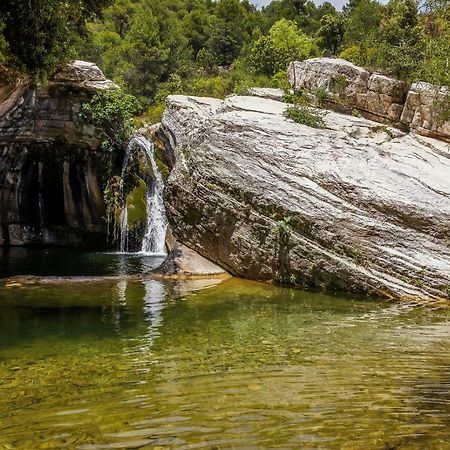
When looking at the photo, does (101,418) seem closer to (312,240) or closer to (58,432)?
(58,432)

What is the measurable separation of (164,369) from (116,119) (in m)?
19.9

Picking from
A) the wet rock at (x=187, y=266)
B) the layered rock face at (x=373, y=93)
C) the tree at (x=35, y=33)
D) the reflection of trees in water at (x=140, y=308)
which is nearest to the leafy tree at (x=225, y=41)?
the layered rock face at (x=373, y=93)

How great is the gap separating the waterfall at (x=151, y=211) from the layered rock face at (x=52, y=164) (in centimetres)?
216

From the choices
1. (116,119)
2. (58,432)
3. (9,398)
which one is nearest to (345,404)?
(58,432)

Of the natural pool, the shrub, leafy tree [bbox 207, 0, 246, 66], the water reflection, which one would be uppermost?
leafy tree [bbox 207, 0, 246, 66]

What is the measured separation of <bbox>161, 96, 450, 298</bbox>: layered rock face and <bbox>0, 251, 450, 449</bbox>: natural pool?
4.98 ft

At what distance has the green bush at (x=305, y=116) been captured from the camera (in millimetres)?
17375

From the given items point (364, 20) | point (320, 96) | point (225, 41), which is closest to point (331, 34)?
point (364, 20)

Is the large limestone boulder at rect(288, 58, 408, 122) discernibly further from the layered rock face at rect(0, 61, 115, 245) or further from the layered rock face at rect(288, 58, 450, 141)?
the layered rock face at rect(0, 61, 115, 245)

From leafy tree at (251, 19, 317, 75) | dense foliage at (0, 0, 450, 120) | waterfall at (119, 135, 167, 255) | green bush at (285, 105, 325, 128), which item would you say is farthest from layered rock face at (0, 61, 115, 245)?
leafy tree at (251, 19, 317, 75)

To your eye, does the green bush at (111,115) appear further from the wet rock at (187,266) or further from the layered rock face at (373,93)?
the wet rock at (187,266)

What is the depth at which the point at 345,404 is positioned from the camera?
5797mm

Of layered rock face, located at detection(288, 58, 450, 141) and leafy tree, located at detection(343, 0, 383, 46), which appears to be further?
leafy tree, located at detection(343, 0, 383, 46)

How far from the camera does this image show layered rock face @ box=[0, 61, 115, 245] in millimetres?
24359
